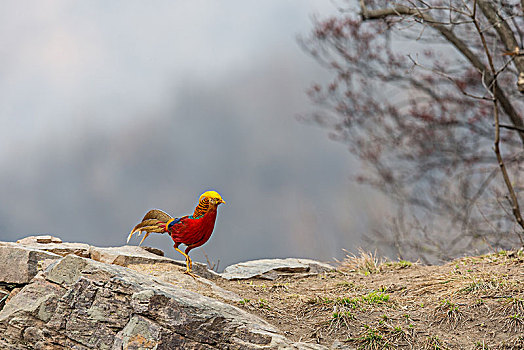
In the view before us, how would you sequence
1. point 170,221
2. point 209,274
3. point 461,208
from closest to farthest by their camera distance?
point 170,221 < point 209,274 < point 461,208

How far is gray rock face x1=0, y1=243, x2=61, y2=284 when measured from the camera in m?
3.03

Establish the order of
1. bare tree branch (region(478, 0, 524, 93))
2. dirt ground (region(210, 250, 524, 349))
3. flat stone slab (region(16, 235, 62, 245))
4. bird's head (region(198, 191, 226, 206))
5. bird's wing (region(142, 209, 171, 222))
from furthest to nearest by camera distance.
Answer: bare tree branch (region(478, 0, 524, 93))
flat stone slab (region(16, 235, 62, 245))
bird's wing (region(142, 209, 171, 222))
bird's head (region(198, 191, 226, 206))
dirt ground (region(210, 250, 524, 349))

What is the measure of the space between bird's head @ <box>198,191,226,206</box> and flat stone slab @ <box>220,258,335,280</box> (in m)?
0.98

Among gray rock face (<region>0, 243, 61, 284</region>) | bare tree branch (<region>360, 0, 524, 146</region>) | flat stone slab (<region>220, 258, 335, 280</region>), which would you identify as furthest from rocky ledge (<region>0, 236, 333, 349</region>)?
bare tree branch (<region>360, 0, 524, 146</region>)

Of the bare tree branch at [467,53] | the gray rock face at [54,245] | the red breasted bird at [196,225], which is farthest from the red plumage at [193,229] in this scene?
the bare tree branch at [467,53]

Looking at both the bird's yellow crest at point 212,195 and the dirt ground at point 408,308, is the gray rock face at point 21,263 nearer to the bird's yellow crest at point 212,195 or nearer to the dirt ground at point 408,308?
the bird's yellow crest at point 212,195

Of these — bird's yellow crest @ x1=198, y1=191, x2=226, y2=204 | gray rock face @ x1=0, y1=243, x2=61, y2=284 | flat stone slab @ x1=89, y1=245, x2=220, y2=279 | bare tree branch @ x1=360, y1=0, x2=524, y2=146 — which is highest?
bare tree branch @ x1=360, y1=0, x2=524, y2=146

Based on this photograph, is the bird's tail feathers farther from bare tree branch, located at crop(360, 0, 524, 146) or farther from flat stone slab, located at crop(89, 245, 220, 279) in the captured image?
bare tree branch, located at crop(360, 0, 524, 146)

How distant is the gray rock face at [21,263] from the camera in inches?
119

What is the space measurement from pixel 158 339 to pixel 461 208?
5000 mm

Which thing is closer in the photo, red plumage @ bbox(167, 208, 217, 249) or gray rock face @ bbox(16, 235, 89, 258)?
red plumage @ bbox(167, 208, 217, 249)

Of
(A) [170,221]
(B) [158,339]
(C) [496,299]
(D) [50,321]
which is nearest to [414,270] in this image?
(C) [496,299]

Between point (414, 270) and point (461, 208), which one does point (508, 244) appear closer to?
point (461, 208)

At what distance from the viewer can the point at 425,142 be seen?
651 centimetres
